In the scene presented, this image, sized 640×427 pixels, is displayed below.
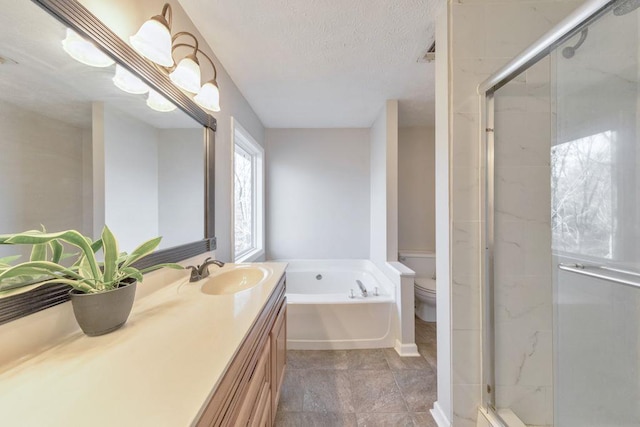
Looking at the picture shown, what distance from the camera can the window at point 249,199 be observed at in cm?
246

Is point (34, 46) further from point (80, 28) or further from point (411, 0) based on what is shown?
point (411, 0)

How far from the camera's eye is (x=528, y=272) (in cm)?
116

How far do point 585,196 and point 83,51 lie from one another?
2201mm

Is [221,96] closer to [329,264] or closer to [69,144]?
[69,144]

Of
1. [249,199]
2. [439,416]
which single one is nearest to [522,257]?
[439,416]

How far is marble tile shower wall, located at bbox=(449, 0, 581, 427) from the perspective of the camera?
Result: 3.76 ft

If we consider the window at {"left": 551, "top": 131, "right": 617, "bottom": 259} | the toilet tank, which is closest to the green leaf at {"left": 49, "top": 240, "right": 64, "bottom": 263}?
the window at {"left": 551, "top": 131, "right": 617, "bottom": 259}

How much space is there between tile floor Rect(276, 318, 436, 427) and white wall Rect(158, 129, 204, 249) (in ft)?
4.04

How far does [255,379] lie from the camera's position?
856mm

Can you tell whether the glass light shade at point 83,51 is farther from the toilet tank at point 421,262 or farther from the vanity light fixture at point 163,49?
the toilet tank at point 421,262

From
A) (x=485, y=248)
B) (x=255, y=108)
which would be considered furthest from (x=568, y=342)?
(x=255, y=108)

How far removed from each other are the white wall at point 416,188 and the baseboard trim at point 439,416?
1.86 meters

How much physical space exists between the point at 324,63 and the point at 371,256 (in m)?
2.17

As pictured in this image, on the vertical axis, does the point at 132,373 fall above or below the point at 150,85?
below
